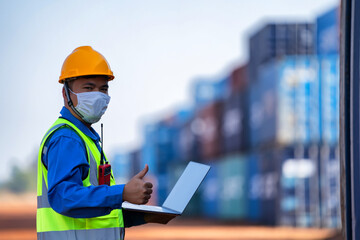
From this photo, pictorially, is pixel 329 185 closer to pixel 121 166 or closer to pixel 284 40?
pixel 284 40

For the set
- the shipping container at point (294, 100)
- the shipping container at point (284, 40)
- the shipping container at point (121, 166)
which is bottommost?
the shipping container at point (121, 166)

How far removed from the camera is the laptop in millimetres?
3046

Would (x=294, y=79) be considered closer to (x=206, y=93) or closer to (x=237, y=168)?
(x=237, y=168)

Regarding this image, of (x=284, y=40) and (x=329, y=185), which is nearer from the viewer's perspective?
(x=329, y=185)

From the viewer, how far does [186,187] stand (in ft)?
10.2

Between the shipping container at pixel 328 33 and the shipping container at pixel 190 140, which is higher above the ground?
the shipping container at pixel 328 33

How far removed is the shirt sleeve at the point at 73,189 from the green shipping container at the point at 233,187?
31.5 meters

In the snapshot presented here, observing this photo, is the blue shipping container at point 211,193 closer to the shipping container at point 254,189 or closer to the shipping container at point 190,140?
the shipping container at point 190,140

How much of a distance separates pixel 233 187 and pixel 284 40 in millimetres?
8447

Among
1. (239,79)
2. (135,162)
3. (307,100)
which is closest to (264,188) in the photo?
(307,100)

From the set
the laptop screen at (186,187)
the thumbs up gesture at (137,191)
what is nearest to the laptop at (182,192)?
the laptop screen at (186,187)

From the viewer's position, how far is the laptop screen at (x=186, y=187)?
10.0 feet

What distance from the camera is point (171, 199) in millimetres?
3096

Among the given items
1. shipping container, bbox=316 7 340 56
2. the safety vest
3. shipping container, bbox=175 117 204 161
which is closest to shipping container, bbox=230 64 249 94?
shipping container, bbox=175 117 204 161
